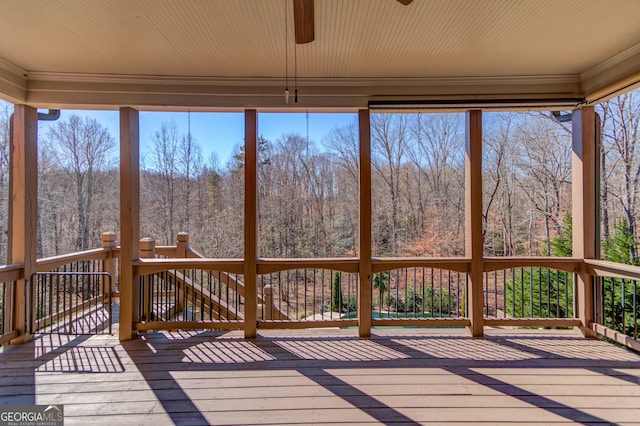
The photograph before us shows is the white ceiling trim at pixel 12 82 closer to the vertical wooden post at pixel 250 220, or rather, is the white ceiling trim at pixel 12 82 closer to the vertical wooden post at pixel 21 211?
the vertical wooden post at pixel 21 211

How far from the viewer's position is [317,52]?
2553 mm

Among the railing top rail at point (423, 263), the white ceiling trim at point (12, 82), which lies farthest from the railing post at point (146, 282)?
the railing top rail at point (423, 263)

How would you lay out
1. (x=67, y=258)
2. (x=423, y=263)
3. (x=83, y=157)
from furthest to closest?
(x=83, y=157)
(x=67, y=258)
(x=423, y=263)

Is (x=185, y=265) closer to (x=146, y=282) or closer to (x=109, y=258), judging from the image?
(x=146, y=282)

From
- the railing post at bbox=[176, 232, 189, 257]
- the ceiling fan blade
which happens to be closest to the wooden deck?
the railing post at bbox=[176, 232, 189, 257]

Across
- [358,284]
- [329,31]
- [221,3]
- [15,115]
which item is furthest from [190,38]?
[358,284]

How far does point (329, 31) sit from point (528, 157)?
16.4 ft

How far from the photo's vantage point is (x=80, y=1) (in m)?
1.92

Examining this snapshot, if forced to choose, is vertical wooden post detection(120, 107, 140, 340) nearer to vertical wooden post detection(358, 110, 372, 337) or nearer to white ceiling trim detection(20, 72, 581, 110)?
white ceiling trim detection(20, 72, 581, 110)

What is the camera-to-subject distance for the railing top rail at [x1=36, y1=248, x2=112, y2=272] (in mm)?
3125

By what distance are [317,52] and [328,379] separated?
9.30ft

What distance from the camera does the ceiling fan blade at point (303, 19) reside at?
1.43m

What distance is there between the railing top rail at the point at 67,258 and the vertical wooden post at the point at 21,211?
0.41 feet

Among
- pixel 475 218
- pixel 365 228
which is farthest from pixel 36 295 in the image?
pixel 475 218
